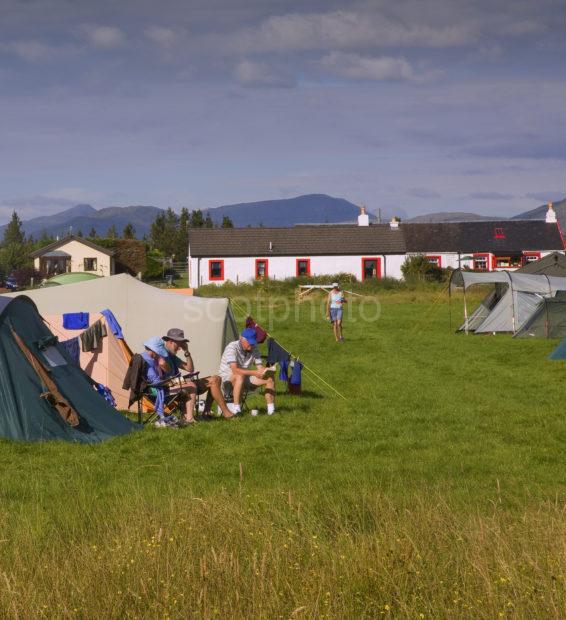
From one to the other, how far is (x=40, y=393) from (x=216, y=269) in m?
44.1

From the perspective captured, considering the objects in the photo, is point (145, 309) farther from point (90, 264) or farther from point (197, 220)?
point (197, 220)

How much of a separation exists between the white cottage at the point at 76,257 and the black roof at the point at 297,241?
35.6ft

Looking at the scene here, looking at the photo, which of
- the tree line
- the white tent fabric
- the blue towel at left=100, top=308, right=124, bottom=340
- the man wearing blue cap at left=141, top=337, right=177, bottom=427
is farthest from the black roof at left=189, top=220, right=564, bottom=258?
the man wearing blue cap at left=141, top=337, right=177, bottom=427

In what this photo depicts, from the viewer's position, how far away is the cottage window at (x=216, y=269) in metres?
54.6

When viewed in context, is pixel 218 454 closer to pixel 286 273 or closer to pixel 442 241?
pixel 286 273

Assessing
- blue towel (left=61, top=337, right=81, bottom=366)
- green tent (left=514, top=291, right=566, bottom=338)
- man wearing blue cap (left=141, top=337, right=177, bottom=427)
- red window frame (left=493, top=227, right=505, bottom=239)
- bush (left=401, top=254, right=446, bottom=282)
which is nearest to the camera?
man wearing blue cap (left=141, top=337, right=177, bottom=427)

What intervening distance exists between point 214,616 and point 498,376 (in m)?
13.4

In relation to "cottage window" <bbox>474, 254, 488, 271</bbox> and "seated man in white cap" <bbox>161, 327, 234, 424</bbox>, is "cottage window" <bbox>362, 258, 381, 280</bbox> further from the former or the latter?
"seated man in white cap" <bbox>161, 327, 234, 424</bbox>

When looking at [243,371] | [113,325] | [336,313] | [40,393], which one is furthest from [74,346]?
[336,313]

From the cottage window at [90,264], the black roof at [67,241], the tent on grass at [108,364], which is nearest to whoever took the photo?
the tent on grass at [108,364]

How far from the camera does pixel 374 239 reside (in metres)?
56.1

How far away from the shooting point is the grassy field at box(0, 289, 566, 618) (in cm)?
484

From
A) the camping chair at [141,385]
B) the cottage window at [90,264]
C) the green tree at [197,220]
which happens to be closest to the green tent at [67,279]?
the camping chair at [141,385]

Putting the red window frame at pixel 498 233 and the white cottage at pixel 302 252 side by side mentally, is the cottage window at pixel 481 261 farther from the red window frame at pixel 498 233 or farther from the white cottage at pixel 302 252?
the red window frame at pixel 498 233
